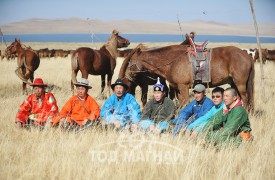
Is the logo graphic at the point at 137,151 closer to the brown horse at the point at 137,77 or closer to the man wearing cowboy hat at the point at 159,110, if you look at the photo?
the man wearing cowboy hat at the point at 159,110

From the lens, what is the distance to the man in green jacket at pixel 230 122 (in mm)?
4238

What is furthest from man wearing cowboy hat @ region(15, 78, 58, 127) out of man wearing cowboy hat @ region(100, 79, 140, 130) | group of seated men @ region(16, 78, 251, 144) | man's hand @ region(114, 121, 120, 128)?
man's hand @ region(114, 121, 120, 128)

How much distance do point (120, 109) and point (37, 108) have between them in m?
1.65

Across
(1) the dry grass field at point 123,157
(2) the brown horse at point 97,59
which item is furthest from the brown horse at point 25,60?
(1) the dry grass field at point 123,157

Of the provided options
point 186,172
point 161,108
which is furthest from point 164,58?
point 186,172

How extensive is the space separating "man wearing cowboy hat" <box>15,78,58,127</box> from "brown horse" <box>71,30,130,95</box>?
4087 mm

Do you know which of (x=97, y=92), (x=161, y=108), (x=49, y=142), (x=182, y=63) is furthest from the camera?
(x=97, y=92)

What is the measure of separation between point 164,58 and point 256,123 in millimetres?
2713

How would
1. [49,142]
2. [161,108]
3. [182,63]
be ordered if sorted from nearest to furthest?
[49,142] → [161,108] → [182,63]

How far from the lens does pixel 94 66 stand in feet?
33.6

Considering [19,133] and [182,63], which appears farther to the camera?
[182,63]

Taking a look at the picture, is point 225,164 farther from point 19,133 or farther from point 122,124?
point 19,133

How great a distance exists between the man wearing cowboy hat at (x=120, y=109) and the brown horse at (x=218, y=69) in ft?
5.14

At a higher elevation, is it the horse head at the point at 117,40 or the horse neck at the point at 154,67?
the horse head at the point at 117,40
